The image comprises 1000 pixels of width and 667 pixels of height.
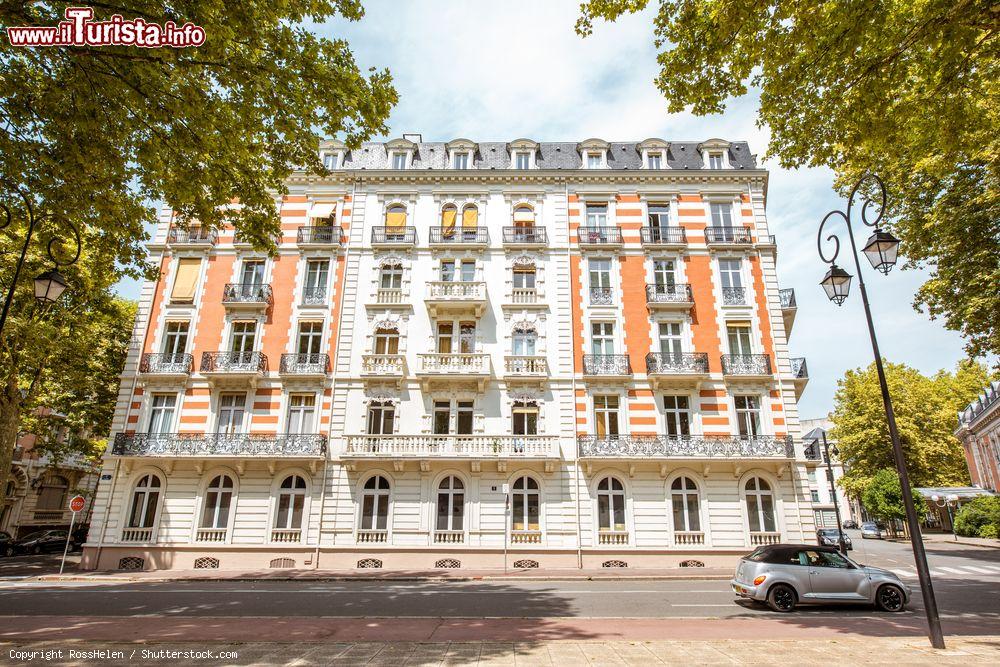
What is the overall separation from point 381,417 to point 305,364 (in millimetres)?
4184

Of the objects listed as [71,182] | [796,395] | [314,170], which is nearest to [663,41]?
[314,170]

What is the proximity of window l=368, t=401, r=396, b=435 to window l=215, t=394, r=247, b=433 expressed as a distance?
555cm

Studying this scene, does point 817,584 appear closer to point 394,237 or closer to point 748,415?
point 748,415

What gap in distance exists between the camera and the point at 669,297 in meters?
24.7

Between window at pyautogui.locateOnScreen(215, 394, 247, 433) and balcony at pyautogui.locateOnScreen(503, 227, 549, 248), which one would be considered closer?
window at pyautogui.locateOnScreen(215, 394, 247, 433)

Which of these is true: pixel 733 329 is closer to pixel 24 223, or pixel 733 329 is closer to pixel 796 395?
pixel 796 395

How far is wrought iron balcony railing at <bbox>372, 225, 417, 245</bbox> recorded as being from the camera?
26.1 metres

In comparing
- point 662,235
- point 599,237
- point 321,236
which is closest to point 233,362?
point 321,236

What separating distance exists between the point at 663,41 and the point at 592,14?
1.45 meters

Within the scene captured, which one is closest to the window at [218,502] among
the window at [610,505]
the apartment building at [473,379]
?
Answer: the apartment building at [473,379]

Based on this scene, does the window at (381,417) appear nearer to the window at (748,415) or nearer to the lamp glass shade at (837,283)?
the window at (748,415)

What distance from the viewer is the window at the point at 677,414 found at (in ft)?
75.7

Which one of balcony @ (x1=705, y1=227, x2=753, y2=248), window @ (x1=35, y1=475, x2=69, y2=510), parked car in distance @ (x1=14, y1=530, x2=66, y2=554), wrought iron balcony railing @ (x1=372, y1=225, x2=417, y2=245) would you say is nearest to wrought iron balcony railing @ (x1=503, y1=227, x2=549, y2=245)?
wrought iron balcony railing @ (x1=372, y1=225, x2=417, y2=245)

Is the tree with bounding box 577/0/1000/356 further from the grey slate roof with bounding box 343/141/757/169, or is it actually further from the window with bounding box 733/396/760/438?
the grey slate roof with bounding box 343/141/757/169
